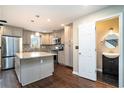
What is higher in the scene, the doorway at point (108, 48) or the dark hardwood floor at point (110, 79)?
the doorway at point (108, 48)

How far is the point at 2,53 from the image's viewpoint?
4.69 meters

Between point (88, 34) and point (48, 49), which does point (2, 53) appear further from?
point (88, 34)

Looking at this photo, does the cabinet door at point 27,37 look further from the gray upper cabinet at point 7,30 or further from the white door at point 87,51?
the white door at point 87,51

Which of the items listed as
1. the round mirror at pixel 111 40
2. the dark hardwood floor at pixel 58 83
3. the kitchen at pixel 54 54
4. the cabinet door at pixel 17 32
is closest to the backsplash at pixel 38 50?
the kitchen at pixel 54 54

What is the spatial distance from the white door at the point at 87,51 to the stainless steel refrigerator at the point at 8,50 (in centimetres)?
364

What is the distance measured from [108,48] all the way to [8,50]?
494cm

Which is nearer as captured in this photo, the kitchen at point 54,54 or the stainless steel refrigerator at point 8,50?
the kitchen at point 54,54

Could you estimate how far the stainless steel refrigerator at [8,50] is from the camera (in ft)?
15.5

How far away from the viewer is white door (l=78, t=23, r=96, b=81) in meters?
3.25

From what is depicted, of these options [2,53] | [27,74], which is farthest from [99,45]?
[2,53]

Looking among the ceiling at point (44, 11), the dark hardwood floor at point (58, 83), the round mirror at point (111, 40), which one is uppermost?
the ceiling at point (44, 11)

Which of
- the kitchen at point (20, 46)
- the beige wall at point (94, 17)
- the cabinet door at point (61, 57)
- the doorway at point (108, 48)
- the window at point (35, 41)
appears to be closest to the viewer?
the beige wall at point (94, 17)

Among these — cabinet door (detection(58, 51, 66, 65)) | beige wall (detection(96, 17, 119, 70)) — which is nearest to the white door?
beige wall (detection(96, 17, 119, 70))
